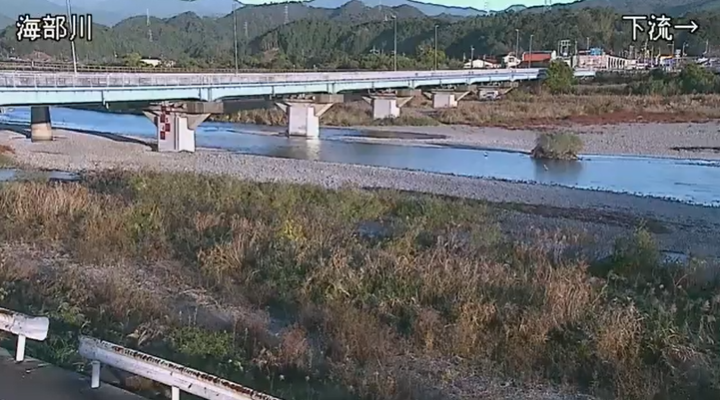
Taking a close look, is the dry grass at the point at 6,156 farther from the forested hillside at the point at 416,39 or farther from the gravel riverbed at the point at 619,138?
the forested hillside at the point at 416,39

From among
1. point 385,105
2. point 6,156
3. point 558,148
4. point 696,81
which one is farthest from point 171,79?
point 696,81

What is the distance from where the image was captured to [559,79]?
8119 centimetres

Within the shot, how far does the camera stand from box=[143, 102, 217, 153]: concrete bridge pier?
39.2m

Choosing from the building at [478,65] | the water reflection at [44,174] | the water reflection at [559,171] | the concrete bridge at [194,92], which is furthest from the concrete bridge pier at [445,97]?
the water reflection at [44,174]

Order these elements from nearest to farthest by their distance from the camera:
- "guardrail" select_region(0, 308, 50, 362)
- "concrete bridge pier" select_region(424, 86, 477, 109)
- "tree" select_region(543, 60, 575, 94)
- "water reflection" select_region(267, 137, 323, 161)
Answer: "guardrail" select_region(0, 308, 50, 362), "water reflection" select_region(267, 137, 323, 161), "concrete bridge pier" select_region(424, 86, 477, 109), "tree" select_region(543, 60, 575, 94)

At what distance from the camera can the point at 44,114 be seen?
42.5 m

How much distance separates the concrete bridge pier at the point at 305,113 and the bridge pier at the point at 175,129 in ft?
34.7

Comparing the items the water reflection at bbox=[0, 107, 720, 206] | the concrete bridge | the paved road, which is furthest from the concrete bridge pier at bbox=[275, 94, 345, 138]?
the paved road

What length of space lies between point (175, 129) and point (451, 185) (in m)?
16.5

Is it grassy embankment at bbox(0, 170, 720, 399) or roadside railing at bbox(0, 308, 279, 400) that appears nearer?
roadside railing at bbox(0, 308, 279, 400)

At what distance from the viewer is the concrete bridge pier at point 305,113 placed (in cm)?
5004

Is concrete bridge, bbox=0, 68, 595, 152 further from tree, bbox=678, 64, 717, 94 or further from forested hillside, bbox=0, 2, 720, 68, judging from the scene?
forested hillside, bbox=0, 2, 720, 68

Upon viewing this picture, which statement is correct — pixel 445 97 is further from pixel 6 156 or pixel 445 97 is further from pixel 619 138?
pixel 6 156

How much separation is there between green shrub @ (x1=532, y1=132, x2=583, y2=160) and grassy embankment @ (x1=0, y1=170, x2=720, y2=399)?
2281 cm
